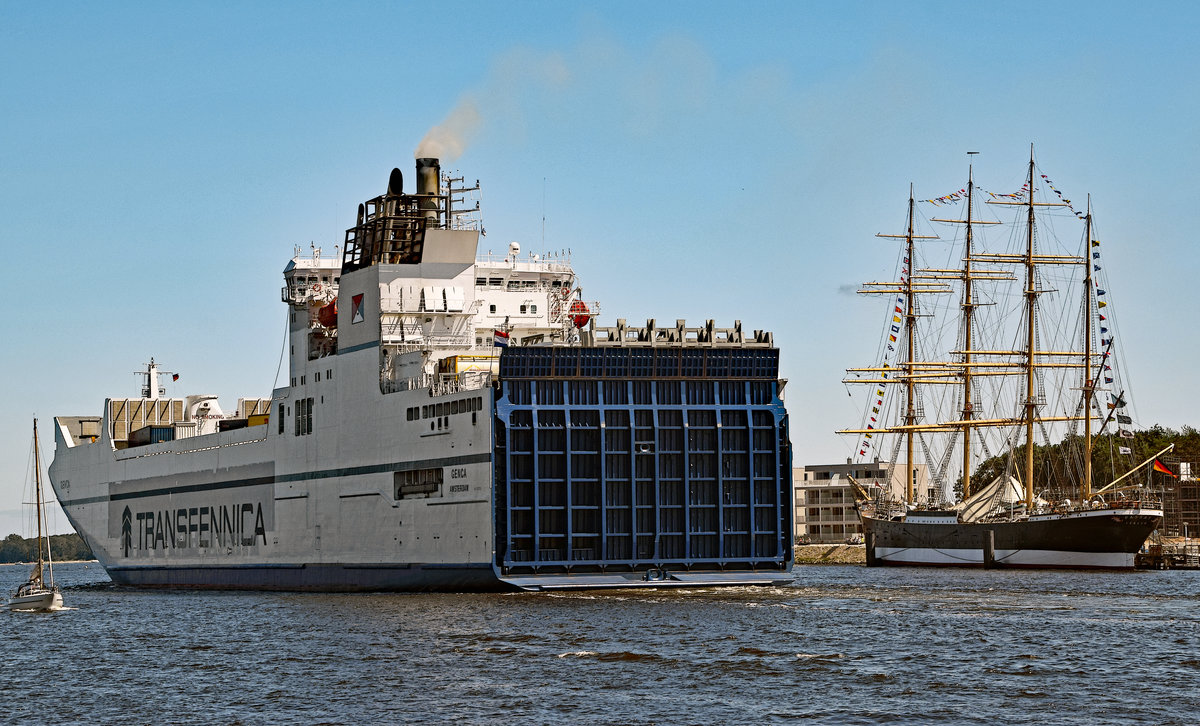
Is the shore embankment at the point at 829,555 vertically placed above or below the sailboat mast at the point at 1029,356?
below

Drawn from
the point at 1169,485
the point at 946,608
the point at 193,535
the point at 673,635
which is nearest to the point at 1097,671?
the point at 673,635

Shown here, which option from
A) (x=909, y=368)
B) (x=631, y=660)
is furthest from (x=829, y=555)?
(x=631, y=660)

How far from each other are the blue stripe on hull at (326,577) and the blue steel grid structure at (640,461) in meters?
2.15

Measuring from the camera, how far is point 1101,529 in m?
85.9

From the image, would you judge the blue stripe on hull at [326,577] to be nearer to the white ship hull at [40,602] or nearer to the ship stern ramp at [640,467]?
the ship stern ramp at [640,467]

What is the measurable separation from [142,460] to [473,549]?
34.0 metres

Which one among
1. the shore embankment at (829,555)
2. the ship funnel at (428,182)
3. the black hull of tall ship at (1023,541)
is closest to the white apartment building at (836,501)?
the shore embankment at (829,555)

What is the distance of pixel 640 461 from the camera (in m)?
54.2

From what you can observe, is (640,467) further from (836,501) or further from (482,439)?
(836,501)

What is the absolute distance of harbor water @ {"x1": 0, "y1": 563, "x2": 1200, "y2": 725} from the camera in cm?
3120

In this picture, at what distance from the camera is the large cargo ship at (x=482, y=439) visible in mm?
53281

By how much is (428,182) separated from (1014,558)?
47996 millimetres

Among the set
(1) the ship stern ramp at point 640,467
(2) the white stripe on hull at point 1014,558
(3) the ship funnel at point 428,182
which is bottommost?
(2) the white stripe on hull at point 1014,558

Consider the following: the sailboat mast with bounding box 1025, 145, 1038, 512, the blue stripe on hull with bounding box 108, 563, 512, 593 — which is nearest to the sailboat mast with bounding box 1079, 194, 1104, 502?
the sailboat mast with bounding box 1025, 145, 1038, 512
